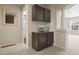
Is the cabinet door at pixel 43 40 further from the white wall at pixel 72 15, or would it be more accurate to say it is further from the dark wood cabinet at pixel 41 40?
the white wall at pixel 72 15

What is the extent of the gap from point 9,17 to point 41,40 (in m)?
0.93

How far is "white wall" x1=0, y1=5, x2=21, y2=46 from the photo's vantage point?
6.76ft

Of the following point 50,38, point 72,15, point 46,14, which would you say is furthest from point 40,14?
point 72,15

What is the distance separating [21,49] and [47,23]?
0.84m

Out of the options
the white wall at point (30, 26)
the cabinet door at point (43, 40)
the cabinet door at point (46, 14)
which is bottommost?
the cabinet door at point (43, 40)

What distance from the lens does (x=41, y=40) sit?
8.01ft

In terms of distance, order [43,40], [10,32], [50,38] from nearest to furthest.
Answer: [10,32], [50,38], [43,40]

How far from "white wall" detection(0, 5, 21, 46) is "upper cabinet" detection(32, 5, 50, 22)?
34 cm

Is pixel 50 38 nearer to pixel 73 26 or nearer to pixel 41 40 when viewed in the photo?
pixel 41 40

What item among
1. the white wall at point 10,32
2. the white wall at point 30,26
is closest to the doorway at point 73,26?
the white wall at point 30,26

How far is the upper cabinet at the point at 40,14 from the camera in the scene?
2223 mm

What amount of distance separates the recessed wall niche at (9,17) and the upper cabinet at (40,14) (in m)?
0.41
